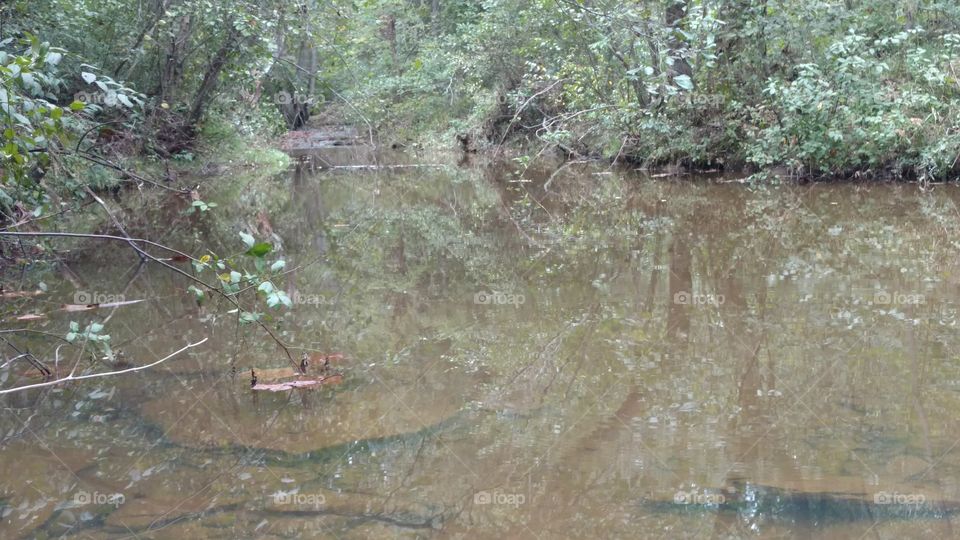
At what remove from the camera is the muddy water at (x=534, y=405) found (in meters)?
2.80

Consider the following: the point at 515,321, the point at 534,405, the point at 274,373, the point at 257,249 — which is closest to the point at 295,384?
the point at 274,373

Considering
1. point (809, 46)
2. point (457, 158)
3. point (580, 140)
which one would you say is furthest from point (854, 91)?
point (457, 158)

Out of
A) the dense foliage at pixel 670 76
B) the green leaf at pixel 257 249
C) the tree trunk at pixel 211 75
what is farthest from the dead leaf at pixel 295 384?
the tree trunk at pixel 211 75

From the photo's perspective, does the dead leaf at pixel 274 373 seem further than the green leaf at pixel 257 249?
Yes

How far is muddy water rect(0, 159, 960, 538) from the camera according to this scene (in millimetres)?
2797

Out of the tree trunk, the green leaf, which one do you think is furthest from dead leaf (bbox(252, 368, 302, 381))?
the tree trunk

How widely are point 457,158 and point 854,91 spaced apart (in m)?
11.3

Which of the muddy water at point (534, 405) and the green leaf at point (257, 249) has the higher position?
the green leaf at point (257, 249)

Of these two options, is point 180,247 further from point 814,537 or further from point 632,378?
point 814,537

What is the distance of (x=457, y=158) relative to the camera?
21.0m

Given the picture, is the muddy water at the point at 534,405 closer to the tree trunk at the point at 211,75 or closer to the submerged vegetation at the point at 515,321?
the submerged vegetation at the point at 515,321

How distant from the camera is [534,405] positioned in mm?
3723

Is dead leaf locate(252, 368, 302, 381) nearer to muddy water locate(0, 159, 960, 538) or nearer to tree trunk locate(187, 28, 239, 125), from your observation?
muddy water locate(0, 159, 960, 538)

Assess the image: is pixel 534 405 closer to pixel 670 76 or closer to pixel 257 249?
pixel 257 249
